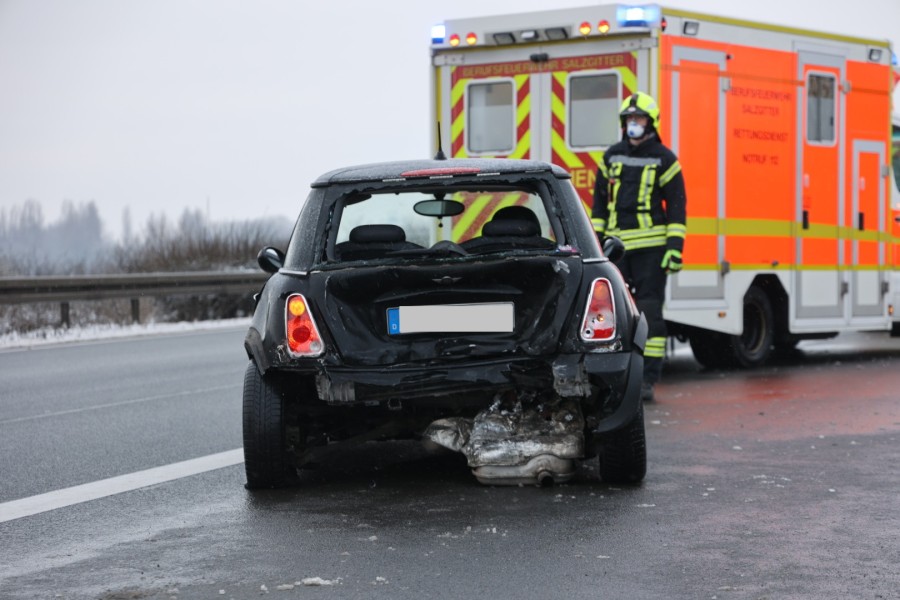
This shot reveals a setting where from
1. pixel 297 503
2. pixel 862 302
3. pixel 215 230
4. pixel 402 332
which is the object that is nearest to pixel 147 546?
pixel 297 503

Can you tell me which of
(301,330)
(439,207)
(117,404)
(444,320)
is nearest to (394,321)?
(444,320)

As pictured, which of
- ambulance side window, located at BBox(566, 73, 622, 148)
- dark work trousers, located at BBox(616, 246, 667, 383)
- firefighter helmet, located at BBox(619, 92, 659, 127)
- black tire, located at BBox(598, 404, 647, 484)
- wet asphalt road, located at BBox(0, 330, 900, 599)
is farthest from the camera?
ambulance side window, located at BBox(566, 73, 622, 148)

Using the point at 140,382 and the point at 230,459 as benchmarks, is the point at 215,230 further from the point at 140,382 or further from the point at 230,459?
the point at 230,459

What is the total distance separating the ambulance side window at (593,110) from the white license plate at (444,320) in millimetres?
5290

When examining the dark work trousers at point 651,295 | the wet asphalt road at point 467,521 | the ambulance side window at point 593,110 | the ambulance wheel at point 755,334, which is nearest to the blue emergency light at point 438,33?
the ambulance side window at point 593,110

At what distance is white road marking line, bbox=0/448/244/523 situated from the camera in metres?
5.98

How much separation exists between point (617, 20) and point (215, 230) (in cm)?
1565

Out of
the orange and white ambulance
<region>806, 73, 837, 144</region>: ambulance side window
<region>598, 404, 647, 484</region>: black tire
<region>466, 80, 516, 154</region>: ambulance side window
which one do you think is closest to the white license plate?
<region>598, 404, 647, 484</region>: black tire

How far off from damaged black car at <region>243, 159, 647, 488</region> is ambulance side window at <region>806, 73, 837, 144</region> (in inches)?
246

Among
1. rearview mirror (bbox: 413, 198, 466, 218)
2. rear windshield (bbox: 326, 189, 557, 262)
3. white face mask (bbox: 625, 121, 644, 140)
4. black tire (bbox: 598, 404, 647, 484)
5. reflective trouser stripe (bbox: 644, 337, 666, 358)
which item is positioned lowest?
black tire (bbox: 598, 404, 647, 484)

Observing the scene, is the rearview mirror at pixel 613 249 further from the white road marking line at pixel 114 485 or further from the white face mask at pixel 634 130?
the white face mask at pixel 634 130

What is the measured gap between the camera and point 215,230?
25312 millimetres

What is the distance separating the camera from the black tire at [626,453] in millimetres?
6137

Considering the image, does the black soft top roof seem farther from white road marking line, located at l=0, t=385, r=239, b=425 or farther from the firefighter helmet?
white road marking line, located at l=0, t=385, r=239, b=425
